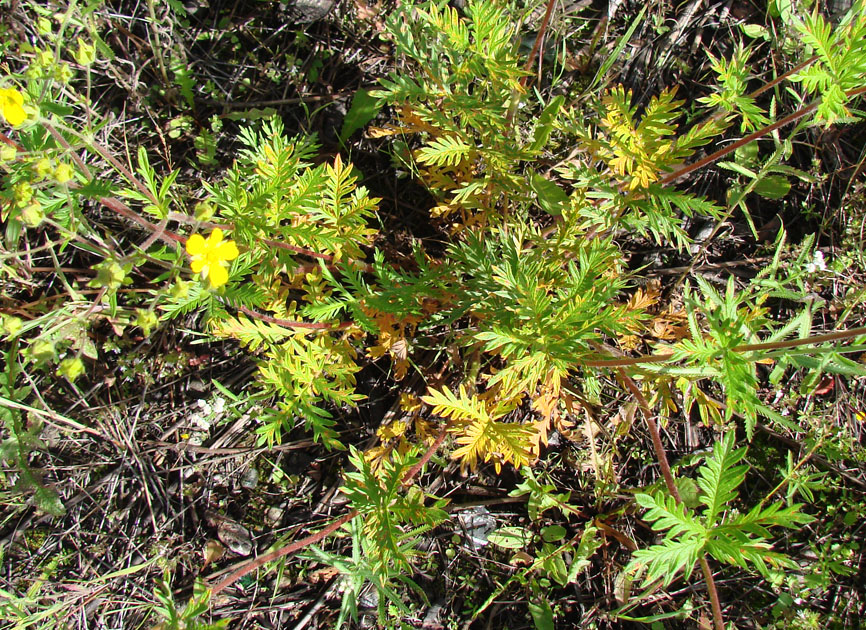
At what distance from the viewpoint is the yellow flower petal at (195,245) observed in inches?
72.2

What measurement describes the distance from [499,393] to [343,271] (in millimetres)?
922

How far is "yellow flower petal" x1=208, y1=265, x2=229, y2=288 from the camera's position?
1.82 m

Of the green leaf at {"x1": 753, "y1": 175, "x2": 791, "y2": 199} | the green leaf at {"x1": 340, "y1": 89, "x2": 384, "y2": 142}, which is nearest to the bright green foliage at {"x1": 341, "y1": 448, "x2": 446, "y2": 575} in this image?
the green leaf at {"x1": 340, "y1": 89, "x2": 384, "y2": 142}

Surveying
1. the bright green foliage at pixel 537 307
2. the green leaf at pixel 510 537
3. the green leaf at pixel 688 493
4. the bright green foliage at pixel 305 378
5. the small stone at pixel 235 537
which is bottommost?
the small stone at pixel 235 537

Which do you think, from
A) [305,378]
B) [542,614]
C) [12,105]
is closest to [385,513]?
[305,378]

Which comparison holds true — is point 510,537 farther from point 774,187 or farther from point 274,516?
point 774,187

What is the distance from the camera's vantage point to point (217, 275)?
5.99 ft

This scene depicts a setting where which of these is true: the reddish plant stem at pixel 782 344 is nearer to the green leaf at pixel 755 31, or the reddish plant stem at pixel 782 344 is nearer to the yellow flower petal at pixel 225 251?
the yellow flower petal at pixel 225 251

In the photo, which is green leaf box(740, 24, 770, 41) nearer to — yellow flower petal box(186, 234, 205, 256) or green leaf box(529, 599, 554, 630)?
yellow flower petal box(186, 234, 205, 256)

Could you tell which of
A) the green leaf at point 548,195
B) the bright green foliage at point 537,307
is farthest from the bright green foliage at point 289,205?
the green leaf at point 548,195

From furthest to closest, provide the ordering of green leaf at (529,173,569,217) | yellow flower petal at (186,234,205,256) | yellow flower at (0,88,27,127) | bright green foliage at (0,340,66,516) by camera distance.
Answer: bright green foliage at (0,340,66,516) → green leaf at (529,173,569,217) → yellow flower petal at (186,234,205,256) → yellow flower at (0,88,27,127)

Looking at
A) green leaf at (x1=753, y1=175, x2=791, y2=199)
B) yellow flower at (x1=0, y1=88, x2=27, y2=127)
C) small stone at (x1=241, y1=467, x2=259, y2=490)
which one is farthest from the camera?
small stone at (x1=241, y1=467, x2=259, y2=490)

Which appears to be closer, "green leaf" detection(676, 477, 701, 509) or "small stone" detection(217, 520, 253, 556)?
"green leaf" detection(676, 477, 701, 509)

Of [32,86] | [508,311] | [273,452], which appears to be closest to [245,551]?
[273,452]
